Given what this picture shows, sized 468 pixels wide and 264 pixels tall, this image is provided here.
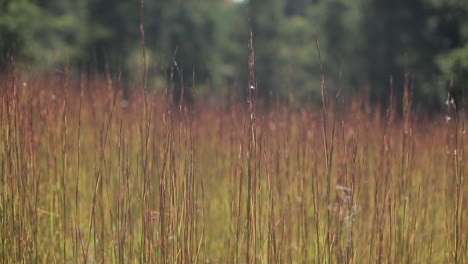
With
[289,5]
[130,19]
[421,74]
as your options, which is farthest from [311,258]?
[289,5]

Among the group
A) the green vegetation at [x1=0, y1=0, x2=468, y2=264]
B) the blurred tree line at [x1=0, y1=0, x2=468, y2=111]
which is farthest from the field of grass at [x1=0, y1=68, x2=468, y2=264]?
the blurred tree line at [x1=0, y1=0, x2=468, y2=111]

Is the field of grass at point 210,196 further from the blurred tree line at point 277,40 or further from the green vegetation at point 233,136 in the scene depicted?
the blurred tree line at point 277,40

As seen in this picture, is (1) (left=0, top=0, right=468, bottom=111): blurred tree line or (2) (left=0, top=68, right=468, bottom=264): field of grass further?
(1) (left=0, top=0, right=468, bottom=111): blurred tree line

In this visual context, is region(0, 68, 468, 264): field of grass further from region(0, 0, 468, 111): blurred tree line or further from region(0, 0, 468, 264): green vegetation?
region(0, 0, 468, 111): blurred tree line

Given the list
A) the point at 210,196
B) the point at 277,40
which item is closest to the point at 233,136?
the point at 210,196

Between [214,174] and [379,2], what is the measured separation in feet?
32.2

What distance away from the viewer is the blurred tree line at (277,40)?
9734 millimetres

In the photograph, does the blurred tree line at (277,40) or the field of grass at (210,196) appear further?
the blurred tree line at (277,40)

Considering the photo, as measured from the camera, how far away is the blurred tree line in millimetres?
9734

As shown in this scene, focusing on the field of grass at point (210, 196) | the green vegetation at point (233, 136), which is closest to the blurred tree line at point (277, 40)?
the green vegetation at point (233, 136)

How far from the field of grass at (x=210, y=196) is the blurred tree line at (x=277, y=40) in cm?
513

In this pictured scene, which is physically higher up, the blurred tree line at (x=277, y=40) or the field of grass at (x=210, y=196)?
the blurred tree line at (x=277, y=40)

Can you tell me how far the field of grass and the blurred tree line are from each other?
5.13 m

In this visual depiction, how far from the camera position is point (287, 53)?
18.0 meters
